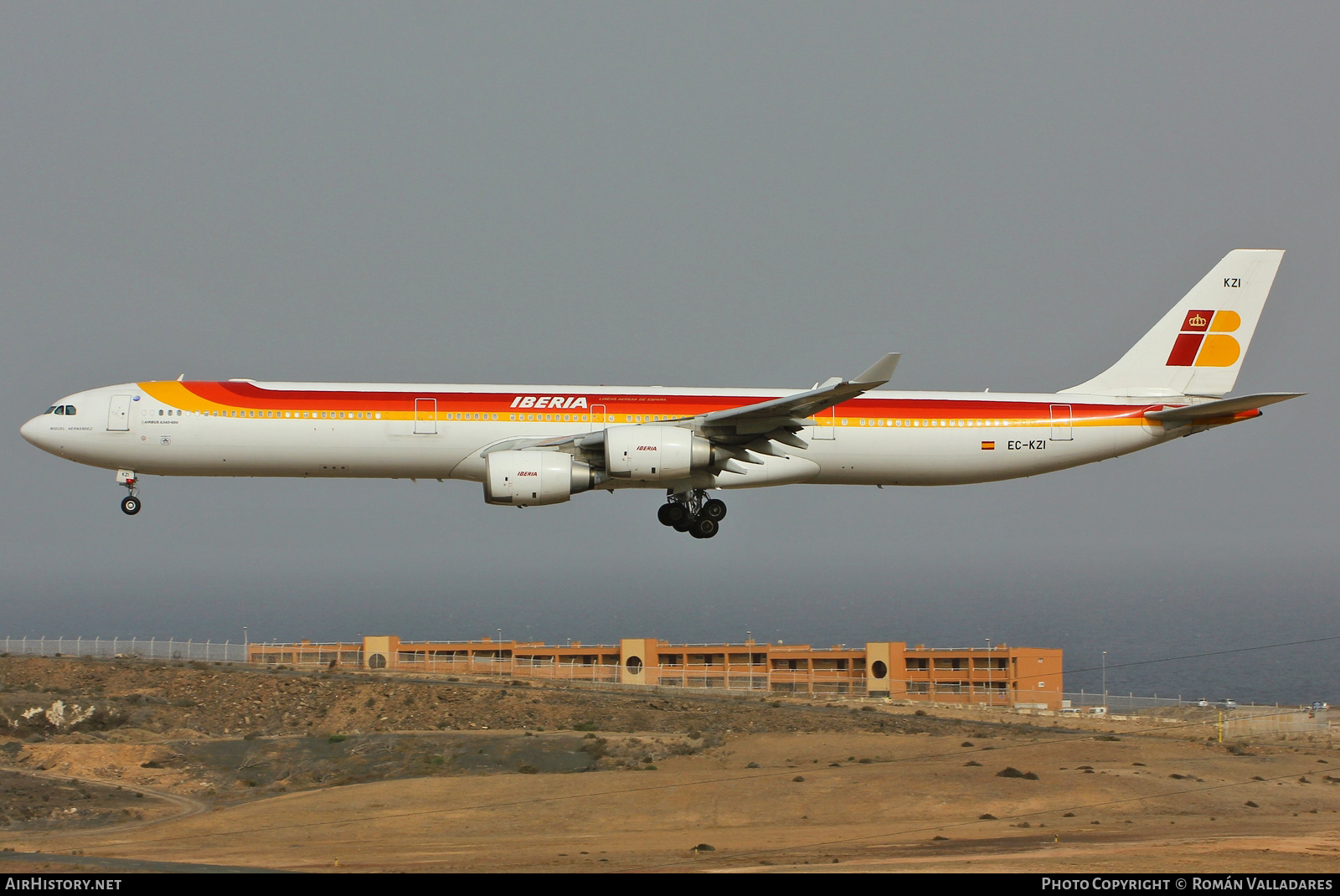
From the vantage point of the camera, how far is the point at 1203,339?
137 feet

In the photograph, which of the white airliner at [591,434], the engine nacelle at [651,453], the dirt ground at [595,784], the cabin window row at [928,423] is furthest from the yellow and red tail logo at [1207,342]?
the engine nacelle at [651,453]

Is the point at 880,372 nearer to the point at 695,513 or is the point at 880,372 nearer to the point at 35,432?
the point at 695,513

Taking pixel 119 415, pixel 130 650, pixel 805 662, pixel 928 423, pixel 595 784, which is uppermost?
pixel 119 415

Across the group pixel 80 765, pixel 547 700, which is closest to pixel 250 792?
pixel 80 765

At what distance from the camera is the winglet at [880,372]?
3048 cm

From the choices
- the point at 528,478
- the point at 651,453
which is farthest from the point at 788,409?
the point at 528,478

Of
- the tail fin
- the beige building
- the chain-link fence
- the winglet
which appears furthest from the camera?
the beige building

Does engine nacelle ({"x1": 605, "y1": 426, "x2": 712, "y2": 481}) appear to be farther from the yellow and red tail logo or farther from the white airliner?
the yellow and red tail logo

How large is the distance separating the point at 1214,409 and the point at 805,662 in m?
57.7

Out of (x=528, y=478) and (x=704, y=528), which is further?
(x=704, y=528)

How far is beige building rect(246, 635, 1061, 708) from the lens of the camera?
83062mm

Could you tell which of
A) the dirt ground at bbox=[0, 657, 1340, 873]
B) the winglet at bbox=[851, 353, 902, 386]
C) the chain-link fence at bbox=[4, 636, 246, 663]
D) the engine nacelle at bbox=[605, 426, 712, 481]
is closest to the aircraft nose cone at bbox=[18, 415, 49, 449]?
the dirt ground at bbox=[0, 657, 1340, 873]

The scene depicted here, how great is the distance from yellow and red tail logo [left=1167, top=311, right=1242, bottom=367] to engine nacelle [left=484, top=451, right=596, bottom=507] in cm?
2087

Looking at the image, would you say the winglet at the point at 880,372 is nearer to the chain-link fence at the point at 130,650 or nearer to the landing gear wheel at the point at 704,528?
the landing gear wheel at the point at 704,528
